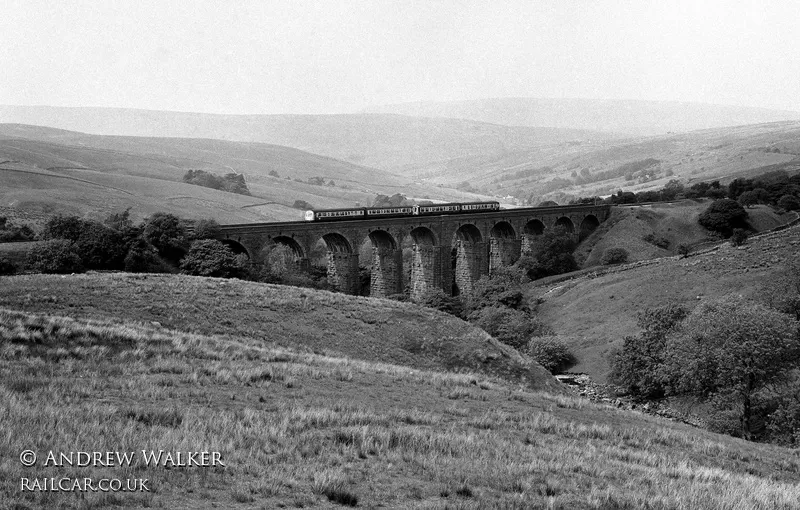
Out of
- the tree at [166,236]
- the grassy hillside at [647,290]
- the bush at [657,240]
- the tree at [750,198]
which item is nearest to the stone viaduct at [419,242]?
the tree at [166,236]

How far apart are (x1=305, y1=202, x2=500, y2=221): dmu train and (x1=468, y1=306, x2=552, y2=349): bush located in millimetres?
16596

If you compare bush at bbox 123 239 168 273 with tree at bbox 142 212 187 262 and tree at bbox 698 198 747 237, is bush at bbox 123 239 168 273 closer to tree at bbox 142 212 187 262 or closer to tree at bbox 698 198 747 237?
tree at bbox 142 212 187 262

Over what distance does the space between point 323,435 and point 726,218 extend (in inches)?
3516

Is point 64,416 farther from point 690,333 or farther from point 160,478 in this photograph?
point 690,333

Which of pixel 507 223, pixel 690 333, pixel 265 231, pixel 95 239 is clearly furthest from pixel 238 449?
pixel 507 223

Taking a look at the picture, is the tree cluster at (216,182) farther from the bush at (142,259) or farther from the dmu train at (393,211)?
the bush at (142,259)

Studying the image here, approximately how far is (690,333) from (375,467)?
90.0 feet

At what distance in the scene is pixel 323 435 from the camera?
1479 centimetres

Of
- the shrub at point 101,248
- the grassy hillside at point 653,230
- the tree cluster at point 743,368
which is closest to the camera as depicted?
the tree cluster at point 743,368

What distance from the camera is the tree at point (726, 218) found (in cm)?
9338

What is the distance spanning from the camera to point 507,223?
88000 mm

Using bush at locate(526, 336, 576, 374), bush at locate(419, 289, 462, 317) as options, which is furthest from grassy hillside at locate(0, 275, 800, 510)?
bush at locate(419, 289, 462, 317)

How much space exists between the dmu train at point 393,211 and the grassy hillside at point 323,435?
41663 mm

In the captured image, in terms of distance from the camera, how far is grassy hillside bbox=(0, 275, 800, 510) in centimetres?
1138
